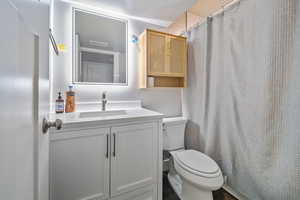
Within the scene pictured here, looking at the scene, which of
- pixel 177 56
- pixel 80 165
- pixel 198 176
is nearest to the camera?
pixel 80 165

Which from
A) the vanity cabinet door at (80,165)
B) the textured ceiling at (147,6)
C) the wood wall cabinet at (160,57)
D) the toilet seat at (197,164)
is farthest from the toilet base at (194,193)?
the textured ceiling at (147,6)

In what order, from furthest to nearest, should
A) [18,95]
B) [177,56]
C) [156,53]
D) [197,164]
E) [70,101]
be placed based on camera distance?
[177,56]
[156,53]
[70,101]
[197,164]
[18,95]

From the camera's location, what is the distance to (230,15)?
4.31 feet

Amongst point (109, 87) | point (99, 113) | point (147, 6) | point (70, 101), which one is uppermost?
point (147, 6)

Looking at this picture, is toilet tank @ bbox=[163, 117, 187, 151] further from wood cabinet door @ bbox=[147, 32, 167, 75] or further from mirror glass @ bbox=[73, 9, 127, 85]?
mirror glass @ bbox=[73, 9, 127, 85]

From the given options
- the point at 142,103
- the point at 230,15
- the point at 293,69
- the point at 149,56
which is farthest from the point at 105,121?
the point at 230,15

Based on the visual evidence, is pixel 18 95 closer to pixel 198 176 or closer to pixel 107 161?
pixel 107 161

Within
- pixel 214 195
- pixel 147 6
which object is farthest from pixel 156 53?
pixel 214 195

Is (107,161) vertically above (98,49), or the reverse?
(98,49)

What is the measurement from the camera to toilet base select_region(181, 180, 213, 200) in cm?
113

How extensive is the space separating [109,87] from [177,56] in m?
0.92

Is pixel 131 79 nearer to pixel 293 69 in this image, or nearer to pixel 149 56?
pixel 149 56

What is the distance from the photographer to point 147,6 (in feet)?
Answer: 4.80

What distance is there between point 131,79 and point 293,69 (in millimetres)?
1412
